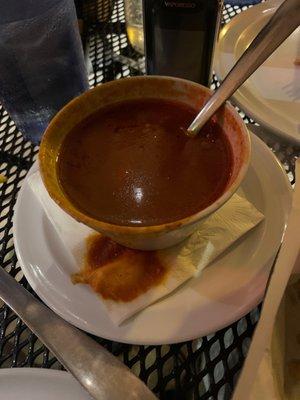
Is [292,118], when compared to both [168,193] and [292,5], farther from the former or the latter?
[168,193]

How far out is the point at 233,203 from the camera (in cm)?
62

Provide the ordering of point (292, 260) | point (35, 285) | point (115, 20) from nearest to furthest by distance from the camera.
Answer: point (292, 260) → point (35, 285) → point (115, 20)

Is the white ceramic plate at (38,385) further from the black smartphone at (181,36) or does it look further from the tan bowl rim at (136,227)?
the black smartphone at (181,36)

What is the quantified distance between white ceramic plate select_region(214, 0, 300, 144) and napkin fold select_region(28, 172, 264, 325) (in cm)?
24

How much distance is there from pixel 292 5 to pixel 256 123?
0.92ft

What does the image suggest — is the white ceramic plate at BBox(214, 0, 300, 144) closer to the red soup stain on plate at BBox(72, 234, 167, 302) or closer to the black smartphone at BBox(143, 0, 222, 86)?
the black smartphone at BBox(143, 0, 222, 86)

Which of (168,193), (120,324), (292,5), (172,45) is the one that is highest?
(292,5)

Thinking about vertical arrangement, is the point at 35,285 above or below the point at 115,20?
below

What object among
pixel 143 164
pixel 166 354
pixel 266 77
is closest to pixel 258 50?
pixel 143 164

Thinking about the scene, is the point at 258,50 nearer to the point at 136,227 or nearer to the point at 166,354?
the point at 136,227

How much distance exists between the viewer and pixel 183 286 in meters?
0.55

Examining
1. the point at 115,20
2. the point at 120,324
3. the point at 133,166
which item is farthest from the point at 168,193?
the point at 115,20

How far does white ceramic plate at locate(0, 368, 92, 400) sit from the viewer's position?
462 mm

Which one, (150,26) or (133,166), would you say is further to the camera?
(150,26)
